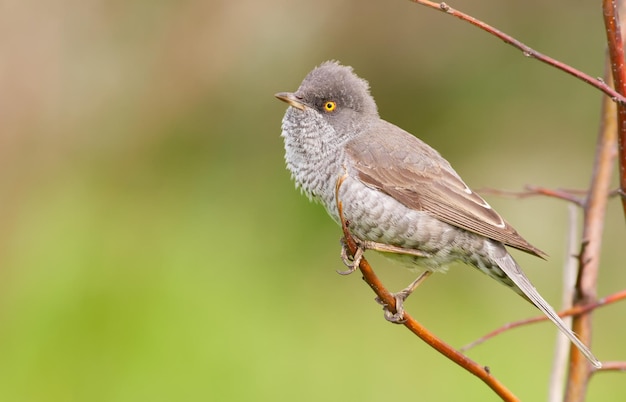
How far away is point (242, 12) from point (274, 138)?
3.61ft

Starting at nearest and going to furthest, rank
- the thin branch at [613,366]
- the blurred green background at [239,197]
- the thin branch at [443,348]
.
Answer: the thin branch at [443,348]
the thin branch at [613,366]
the blurred green background at [239,197]

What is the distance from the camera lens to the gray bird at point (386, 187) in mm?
3418

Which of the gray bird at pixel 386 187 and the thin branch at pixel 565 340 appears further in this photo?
the gray bird at pixel 386 187

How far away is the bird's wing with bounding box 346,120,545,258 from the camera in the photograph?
11.3ft

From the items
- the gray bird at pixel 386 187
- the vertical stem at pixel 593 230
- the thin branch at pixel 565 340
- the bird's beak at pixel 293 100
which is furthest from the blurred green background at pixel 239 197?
the vertical stem at pixel 593 230

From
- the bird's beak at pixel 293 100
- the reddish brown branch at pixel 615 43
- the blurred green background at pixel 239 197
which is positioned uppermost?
the reddish brown branch at pixel 615 43

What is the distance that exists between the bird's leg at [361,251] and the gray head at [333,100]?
23.9 inches

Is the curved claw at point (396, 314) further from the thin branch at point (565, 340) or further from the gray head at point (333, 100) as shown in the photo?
the gray head at point (333, 100)

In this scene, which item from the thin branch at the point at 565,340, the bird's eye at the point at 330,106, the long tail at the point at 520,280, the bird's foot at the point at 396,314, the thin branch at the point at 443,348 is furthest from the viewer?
the bird's eye at the point at 330,106

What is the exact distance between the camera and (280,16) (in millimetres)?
7445

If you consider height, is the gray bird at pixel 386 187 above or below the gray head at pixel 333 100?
below

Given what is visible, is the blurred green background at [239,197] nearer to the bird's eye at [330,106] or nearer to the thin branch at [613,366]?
the bird's eye at [330,106]

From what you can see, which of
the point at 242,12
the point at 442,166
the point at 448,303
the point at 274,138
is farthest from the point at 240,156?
the point at 442,166

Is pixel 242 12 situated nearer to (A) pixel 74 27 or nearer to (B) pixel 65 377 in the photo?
(A) pixel 74 27
